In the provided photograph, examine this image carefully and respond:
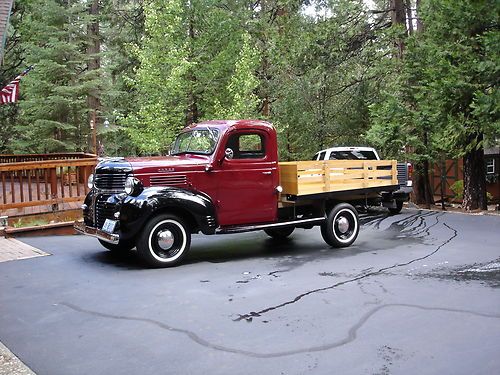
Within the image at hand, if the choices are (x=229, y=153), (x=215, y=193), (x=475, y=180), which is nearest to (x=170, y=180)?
(x=215, y=193)

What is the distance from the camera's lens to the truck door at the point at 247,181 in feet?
24.3

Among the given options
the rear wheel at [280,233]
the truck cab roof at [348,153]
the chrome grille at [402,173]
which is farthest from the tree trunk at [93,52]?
the rear wheel at [280,233]

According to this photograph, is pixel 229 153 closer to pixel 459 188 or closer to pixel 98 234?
pixel 98 234

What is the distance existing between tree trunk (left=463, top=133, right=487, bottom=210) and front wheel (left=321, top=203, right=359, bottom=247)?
7.54 meters

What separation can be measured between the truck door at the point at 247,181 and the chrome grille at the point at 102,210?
1591mm

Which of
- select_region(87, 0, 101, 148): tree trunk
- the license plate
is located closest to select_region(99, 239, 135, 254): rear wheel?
the license plate

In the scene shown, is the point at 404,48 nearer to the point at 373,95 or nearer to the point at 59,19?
the point at 373,95

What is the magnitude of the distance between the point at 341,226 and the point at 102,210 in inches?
160

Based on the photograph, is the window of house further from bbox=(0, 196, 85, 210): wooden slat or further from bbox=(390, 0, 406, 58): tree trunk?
bbox=(0, 196, 85, 210): wooden slat

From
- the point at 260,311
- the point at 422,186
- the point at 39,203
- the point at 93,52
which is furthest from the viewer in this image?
the point at 93,52

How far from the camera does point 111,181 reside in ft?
23.3

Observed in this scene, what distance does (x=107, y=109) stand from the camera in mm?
25578

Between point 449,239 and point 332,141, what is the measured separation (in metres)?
9.55

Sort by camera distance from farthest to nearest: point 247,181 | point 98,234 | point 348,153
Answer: point 348,153, point 247,181, point 98,234
